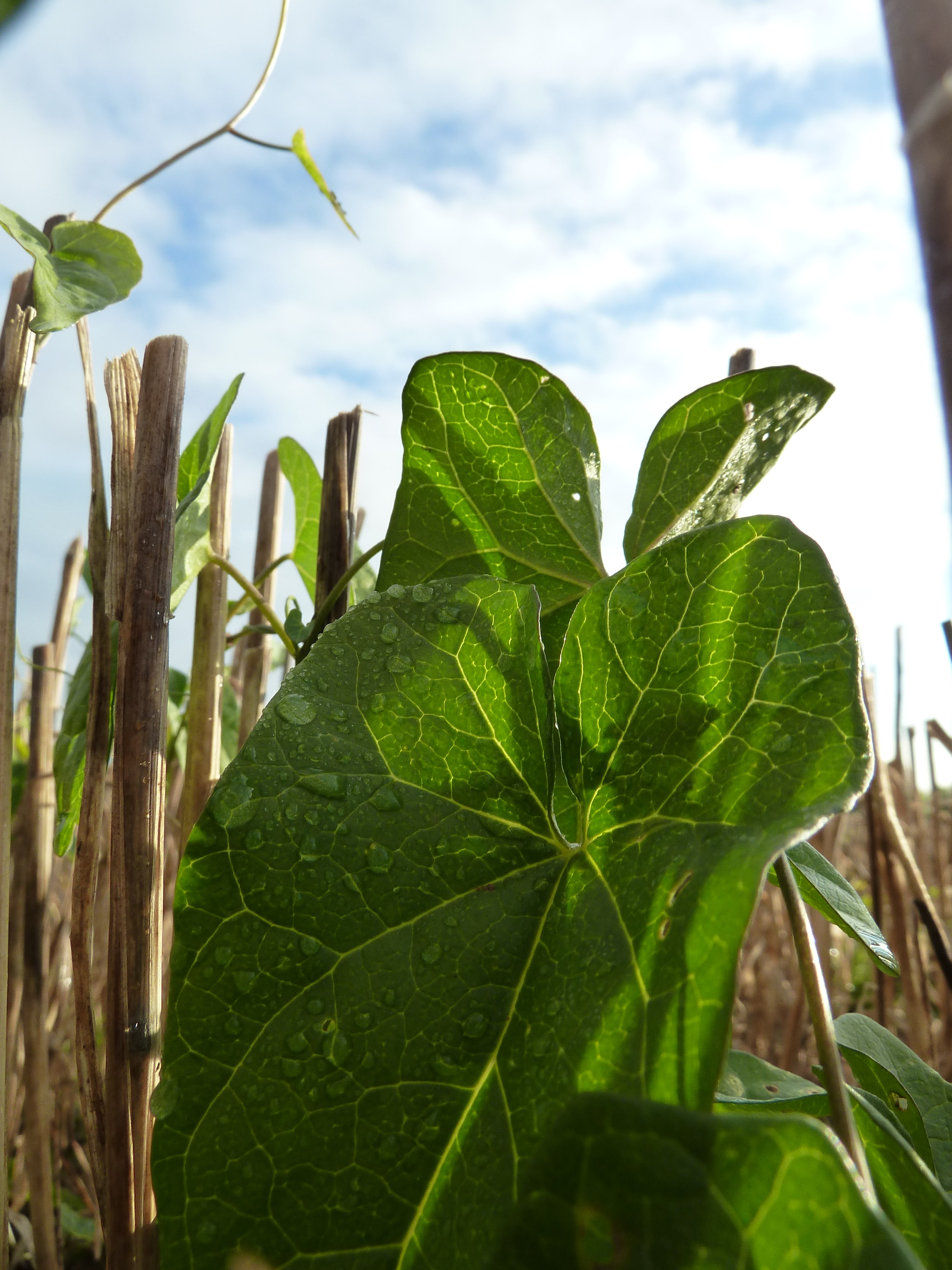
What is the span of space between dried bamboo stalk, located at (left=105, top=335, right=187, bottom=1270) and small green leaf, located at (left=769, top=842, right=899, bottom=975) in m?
0.42

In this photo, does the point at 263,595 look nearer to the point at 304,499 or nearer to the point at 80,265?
the point at 304,499

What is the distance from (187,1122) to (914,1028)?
3.74ft

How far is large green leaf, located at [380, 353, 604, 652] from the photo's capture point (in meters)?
0.65

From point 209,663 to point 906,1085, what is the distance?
68 centimetres

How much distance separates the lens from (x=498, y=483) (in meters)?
0.69

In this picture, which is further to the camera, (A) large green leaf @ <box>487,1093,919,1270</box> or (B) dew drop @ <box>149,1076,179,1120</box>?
(B) dew drop @ <box>149,1076,179,1120</box>

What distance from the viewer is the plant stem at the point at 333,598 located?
26.3 inches

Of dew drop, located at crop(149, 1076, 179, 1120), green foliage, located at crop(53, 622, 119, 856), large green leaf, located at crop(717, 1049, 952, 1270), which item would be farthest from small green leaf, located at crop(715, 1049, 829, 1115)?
green foliage, located at crop(53, 622, 119, 856)

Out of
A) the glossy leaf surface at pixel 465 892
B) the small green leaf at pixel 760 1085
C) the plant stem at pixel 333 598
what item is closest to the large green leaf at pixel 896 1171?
the small green leaf at pixel 760 1085

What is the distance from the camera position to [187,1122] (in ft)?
1.33

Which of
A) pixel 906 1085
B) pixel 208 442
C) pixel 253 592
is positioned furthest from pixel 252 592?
pixel 906 1085

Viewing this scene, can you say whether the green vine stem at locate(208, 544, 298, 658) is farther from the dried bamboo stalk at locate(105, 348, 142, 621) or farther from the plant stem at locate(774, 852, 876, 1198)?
the plant stem at locate(774, 852, 876, 1198)

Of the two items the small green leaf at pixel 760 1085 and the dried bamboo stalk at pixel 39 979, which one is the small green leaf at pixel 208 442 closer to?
the dried bamboo stalk at pixel 39 979

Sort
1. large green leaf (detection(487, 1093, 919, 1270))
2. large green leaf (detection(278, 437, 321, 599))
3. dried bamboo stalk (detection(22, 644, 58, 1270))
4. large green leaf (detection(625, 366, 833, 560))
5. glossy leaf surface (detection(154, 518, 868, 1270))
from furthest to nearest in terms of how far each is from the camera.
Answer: large green leaf (detection(278, 437, 321, 599))
dried bamboo stalk (detection(22, 644, 58, 1270))
large green leaf (detection(625, 366, 833, 560))
glossy leaf surface (detection(154, 518, 868, 1270))
large green leaf (detection(487, 1093, 919, 1270))
